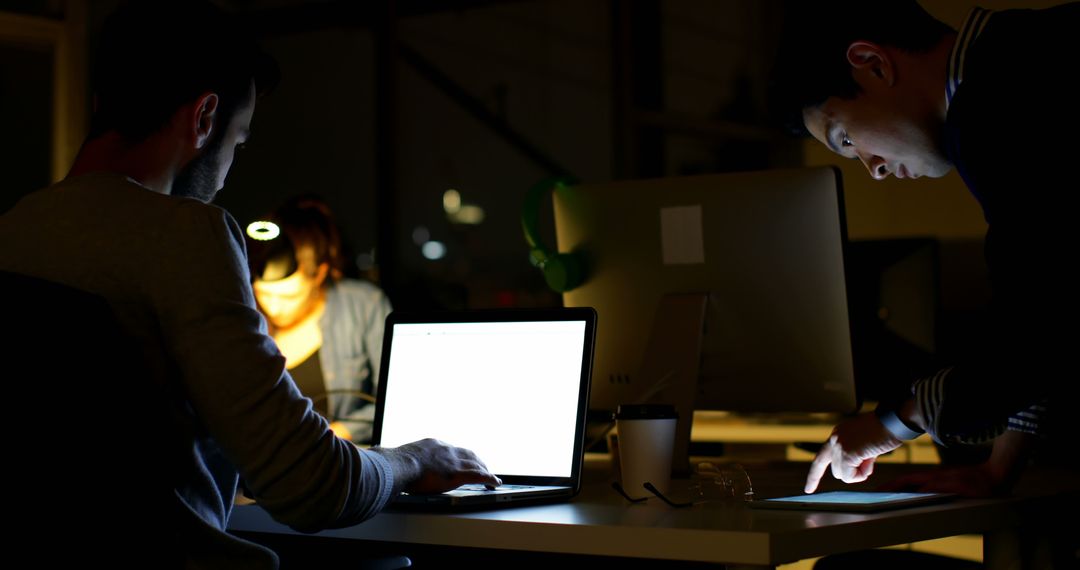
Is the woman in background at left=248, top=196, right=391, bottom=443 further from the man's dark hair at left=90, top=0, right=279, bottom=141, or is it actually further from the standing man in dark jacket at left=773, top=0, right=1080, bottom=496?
the standing man in dark jacket at left=773, top=0, right=1080, bottom=496

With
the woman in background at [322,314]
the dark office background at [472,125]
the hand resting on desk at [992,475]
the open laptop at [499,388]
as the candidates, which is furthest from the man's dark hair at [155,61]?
the dark office background at [472,125]

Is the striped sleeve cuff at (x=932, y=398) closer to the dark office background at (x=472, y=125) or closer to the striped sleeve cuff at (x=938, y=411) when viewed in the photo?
the striped sleeve cuff at (x=938, y=411)

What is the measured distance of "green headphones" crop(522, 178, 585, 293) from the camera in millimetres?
2066

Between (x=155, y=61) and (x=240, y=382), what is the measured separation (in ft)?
1.32

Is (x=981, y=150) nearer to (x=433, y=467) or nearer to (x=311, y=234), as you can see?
(x=433, y=467)

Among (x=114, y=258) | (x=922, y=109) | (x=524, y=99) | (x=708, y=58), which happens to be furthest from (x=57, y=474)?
(x=708, y=58)

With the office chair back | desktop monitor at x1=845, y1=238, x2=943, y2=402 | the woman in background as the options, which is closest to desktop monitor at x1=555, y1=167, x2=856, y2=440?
desktop monitor at x1=845, y1=238, x2=943, y2=402

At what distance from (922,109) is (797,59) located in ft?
0.66

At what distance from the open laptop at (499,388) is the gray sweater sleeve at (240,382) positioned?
0.39 metres

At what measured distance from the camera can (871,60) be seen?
1553 mm

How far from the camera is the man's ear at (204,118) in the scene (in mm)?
1281

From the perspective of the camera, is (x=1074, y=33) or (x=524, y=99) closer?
(x=1074, y=33)

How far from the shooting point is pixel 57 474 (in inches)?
38.8

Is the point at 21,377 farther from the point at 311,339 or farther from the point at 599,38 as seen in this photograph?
the point at 599,38
